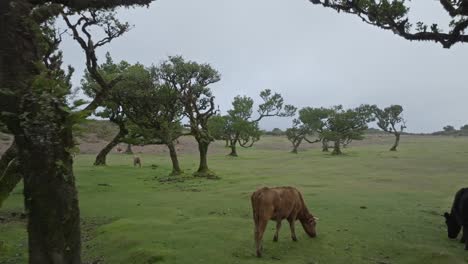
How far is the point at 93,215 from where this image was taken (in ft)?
54.2

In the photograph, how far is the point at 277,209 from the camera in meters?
11.4

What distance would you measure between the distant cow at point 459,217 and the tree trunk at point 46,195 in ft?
33.0

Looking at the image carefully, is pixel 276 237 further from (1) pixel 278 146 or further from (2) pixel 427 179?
(1) pixel 278 146

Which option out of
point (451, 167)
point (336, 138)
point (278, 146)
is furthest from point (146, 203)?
point (278, 146)

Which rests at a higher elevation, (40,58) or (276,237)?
(40,58)

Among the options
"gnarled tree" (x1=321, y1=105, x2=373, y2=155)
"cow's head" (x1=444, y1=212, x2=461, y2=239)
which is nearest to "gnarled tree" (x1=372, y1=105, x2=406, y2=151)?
"gnarled tree" (x1=321, y1=105, x2=373, y2=155)

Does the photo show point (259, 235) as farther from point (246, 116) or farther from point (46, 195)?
point (246, 116)

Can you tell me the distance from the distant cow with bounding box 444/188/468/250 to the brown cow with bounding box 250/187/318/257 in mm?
3919

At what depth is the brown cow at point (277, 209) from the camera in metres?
10.7

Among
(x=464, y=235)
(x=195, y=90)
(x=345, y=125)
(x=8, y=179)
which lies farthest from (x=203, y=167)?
(x=345, y=125)

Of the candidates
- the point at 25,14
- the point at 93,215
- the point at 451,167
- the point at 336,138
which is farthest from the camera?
the point at 336,138

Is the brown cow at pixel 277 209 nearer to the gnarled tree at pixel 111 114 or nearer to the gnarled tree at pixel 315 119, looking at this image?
the gnarled tree at pixel 111 114

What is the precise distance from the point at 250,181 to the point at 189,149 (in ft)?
156

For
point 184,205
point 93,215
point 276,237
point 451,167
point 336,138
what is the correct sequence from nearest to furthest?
Result: point 276,237
point 93,215
point 184,205
point 451,167
point 336,138
